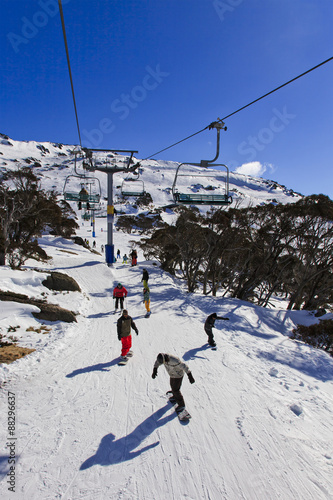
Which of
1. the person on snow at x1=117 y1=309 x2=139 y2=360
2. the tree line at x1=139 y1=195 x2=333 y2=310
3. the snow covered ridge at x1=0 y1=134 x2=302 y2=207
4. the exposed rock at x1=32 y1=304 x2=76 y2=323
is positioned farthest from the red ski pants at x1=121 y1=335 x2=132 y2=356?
the snow covered ridge at x1=0 y1=134 x2=302 y2=207

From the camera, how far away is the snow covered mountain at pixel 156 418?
10.0 feet

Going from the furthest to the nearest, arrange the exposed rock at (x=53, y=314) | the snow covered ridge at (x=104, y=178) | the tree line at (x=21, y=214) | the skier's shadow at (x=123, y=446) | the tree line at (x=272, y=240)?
1. the snow covered ridge at (x=104, y=178)
2. the tree line at (x=272, y=240)
3. the tree line at (x=21, y=214)
4. the exposed rock at (x=53, y=314)
5. the skier's shadow at (x=123, y=446)

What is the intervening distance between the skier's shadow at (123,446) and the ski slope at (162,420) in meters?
0.02

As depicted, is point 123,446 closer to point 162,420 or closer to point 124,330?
point 162,420

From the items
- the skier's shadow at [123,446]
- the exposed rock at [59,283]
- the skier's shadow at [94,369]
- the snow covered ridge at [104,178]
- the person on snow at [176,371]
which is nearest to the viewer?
the skier's shadow at [123,446]

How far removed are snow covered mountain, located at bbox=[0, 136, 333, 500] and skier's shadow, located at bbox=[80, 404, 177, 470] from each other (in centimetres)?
2

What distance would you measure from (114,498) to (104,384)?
2.38m

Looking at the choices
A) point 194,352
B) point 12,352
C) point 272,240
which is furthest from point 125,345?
point 272,240

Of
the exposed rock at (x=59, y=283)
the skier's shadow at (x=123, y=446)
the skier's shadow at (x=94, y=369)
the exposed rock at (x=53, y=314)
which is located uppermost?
the exposed rock at (x=59, y=283)

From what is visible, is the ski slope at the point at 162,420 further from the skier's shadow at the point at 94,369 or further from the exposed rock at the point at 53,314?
the exposed rock at the point at 53,314

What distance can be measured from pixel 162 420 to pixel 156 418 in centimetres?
12

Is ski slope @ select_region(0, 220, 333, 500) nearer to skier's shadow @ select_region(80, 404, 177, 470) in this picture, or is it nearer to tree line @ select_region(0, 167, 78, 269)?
skier's shadow @ select_region(80, 404, 177, 470)

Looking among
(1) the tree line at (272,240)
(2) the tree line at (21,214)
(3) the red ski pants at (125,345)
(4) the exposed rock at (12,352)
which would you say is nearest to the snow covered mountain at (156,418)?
(4) the exposed rock at (12,352)

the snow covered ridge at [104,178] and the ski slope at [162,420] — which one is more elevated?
the snow covered ridge at [104,178]
